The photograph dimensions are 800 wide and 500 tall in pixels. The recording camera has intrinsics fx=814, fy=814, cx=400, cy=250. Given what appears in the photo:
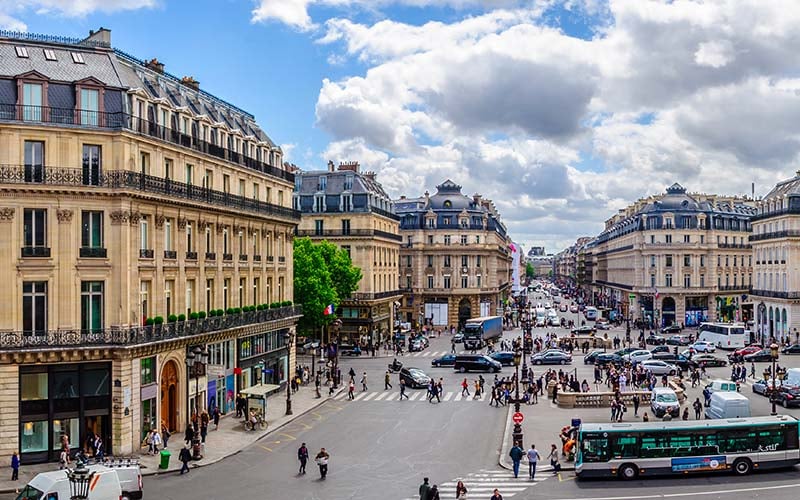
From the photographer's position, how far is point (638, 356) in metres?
71.8

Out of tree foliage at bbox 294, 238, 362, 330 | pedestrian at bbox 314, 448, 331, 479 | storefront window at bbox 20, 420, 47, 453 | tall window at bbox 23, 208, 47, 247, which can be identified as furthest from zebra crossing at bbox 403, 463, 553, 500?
tree foliage at bbox 294, 238, 362, 330

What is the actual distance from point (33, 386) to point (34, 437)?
88.7 inches

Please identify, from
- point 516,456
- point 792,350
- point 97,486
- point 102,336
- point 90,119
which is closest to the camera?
point 97,486

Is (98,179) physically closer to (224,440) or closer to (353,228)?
(224,440)

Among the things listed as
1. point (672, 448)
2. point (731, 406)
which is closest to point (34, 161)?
point (672, 448)

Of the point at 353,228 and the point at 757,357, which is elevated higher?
the point at 353,228

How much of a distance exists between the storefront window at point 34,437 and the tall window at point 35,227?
794 centimetres

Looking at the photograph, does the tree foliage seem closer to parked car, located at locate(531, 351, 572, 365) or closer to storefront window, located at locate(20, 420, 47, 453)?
parked car, located at locate(531, 351, 572, 365)

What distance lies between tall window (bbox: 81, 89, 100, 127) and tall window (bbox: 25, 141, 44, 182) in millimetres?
2254

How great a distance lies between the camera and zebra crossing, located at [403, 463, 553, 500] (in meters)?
31.1

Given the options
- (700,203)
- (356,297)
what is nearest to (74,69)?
(356,297)

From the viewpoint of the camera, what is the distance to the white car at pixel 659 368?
64500 mm

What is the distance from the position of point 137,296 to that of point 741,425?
27523 millimetres

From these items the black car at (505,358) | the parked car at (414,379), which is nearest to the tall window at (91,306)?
the parked car at (414,379)
